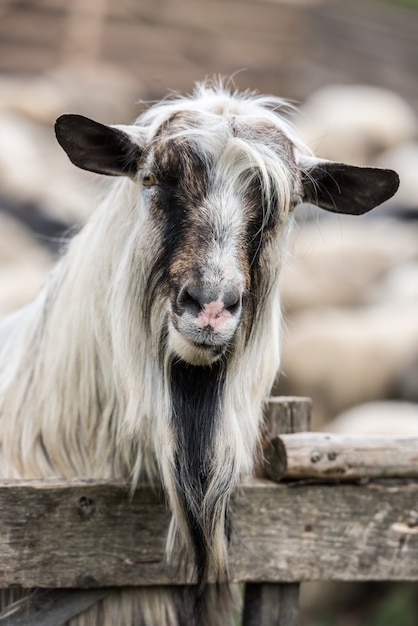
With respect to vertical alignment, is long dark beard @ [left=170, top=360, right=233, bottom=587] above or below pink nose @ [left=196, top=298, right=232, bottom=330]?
below

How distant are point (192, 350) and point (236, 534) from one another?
77cm

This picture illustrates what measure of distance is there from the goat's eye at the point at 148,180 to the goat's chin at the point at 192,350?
1.61 feet

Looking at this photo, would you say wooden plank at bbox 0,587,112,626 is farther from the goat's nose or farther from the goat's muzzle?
the goat's nose

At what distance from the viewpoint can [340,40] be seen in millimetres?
23672

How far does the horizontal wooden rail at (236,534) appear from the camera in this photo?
11.2ft

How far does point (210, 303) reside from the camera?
3125 mm

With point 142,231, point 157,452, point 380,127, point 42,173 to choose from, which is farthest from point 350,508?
point 380,127

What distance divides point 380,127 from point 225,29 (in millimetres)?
7268

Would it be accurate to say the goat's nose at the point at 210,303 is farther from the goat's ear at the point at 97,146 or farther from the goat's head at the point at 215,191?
the goat's ear at the point at 97,146

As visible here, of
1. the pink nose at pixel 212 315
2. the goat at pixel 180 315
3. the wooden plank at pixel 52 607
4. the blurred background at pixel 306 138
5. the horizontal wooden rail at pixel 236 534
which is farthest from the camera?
the blurred background at pixel 306 138

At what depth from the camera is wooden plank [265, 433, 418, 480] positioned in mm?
3578

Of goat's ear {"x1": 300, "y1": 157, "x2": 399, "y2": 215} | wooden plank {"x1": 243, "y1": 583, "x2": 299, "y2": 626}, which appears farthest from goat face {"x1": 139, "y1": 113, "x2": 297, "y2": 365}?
wooden plank {"x1": 243, "y1": 583, "x2": 299, "y2": 626}

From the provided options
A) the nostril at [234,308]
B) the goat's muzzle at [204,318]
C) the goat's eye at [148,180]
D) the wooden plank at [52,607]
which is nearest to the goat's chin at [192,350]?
the goat's muzzle at [204,318]

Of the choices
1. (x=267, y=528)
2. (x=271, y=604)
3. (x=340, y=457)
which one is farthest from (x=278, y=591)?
(x=340, y=457)
